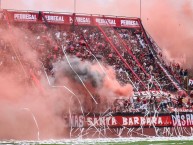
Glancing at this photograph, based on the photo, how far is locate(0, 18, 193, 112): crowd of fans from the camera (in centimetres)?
5209

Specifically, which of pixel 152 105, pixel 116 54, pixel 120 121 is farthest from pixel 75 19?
pixel 120 121

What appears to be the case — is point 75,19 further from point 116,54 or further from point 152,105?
point 152,105

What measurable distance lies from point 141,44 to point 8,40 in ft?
59.8

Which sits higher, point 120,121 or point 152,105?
point 152,105

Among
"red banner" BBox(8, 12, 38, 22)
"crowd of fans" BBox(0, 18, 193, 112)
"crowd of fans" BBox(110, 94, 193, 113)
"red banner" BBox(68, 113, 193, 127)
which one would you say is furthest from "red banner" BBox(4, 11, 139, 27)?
"red banner" BBox(68, 113, 193, 127)

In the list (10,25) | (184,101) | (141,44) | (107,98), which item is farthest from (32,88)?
(141,44)

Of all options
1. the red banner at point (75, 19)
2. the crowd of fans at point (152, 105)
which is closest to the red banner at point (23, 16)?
the red banner at point (75, 19)

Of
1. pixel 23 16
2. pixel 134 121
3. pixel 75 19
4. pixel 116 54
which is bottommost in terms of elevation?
pixel 134 121

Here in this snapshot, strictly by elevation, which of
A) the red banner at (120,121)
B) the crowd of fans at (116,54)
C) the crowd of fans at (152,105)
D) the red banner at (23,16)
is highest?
the red banner at (23,16)

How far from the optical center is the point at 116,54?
60.6m

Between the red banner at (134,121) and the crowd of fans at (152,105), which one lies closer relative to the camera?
the red banner at (134,121)

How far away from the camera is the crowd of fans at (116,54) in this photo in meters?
52.1

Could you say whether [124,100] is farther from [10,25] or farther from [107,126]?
[10,25]

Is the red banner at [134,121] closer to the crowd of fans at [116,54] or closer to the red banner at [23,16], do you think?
the crowd of fans at [116,54]
